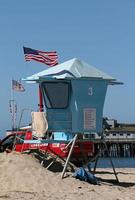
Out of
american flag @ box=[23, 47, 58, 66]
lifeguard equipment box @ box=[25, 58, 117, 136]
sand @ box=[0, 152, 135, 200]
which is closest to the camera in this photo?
sand @ box=[0, 152, 135, 200]

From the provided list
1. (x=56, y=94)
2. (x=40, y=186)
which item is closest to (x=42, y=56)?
(x=56, y=94)

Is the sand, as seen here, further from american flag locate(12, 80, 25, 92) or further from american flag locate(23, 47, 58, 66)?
american flag locate(12, 80, 25, 92)

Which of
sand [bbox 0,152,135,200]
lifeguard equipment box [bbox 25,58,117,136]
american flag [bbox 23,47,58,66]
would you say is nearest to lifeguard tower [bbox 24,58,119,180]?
lifeguard equipment box [bbox 25,58,117,136]

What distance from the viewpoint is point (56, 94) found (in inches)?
856

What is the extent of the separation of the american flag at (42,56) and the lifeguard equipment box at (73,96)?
562 inches

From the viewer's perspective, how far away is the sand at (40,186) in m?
17.5

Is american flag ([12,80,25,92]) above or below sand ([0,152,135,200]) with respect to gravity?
above

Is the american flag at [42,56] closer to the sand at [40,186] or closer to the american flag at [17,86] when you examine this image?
the american flag at [17,86]

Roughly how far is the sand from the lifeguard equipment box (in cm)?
168

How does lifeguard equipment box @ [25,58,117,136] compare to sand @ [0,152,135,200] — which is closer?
sand @ [0,152,135,200]

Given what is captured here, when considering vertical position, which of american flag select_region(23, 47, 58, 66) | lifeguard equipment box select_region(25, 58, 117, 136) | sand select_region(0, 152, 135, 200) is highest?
american flag select_region(23, 47, 58, 66)

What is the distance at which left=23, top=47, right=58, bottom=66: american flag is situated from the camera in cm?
3631

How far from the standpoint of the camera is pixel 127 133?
125 m

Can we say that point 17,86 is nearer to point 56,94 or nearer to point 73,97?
point 56,94
